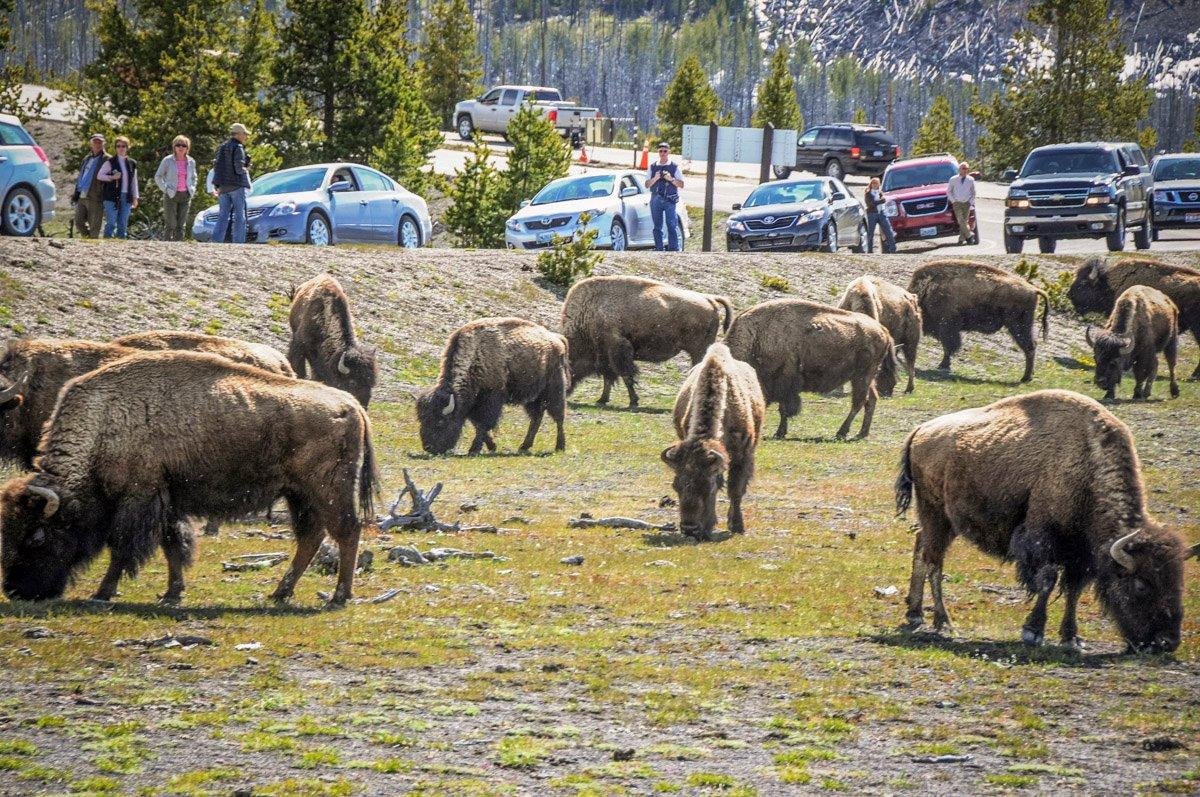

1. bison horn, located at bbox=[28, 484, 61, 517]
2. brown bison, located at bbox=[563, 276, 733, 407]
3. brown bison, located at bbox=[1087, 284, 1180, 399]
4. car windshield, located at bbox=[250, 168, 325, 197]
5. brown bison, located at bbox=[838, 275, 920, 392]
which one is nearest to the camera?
bison horn, located at bbox=[28, 484, 61, 517]

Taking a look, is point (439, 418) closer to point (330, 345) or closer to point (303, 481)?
point (330, 345)

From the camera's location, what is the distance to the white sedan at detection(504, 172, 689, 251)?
33156 mm

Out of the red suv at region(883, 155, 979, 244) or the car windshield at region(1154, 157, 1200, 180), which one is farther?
the car windshield at region(1154, 157, 1200, 180)

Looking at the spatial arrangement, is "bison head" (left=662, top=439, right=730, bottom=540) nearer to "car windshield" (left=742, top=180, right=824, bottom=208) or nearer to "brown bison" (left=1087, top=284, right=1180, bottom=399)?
"brown bison" (left=1087, top=284, right=1180, bottom=399)

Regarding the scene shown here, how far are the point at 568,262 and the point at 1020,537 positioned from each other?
2026 centimetres

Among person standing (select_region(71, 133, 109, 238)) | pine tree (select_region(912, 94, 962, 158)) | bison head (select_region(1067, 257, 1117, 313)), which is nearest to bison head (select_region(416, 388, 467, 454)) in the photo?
person standing (select_region(71, 133, 109, 238))

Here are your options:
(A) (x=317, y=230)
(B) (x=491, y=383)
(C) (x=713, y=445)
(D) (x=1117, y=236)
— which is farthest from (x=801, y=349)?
(D) (x=1117, y=236)

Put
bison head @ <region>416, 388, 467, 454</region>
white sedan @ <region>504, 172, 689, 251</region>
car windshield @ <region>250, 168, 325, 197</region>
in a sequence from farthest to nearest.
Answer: white sedan @ <region>504, 172, 689, 251</region> → car windshield @ <region>250, 168, 325, 197</region> → bison head @ <region>416, 388, 467, 454</region>

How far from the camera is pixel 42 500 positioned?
408 inches

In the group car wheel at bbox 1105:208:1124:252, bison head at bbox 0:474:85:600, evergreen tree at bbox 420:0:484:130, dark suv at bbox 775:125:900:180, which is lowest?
bison head at bbox 0:474:85:600

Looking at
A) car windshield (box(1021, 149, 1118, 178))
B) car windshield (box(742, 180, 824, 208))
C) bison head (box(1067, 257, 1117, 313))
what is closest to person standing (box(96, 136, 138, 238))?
car windshield (box(742, 180, 824, 208))

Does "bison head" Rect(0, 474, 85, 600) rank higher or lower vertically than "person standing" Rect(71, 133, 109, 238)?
lower

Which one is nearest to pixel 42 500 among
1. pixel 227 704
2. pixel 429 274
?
pixel 227 704

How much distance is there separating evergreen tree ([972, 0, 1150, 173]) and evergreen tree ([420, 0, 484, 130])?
1224 inches
